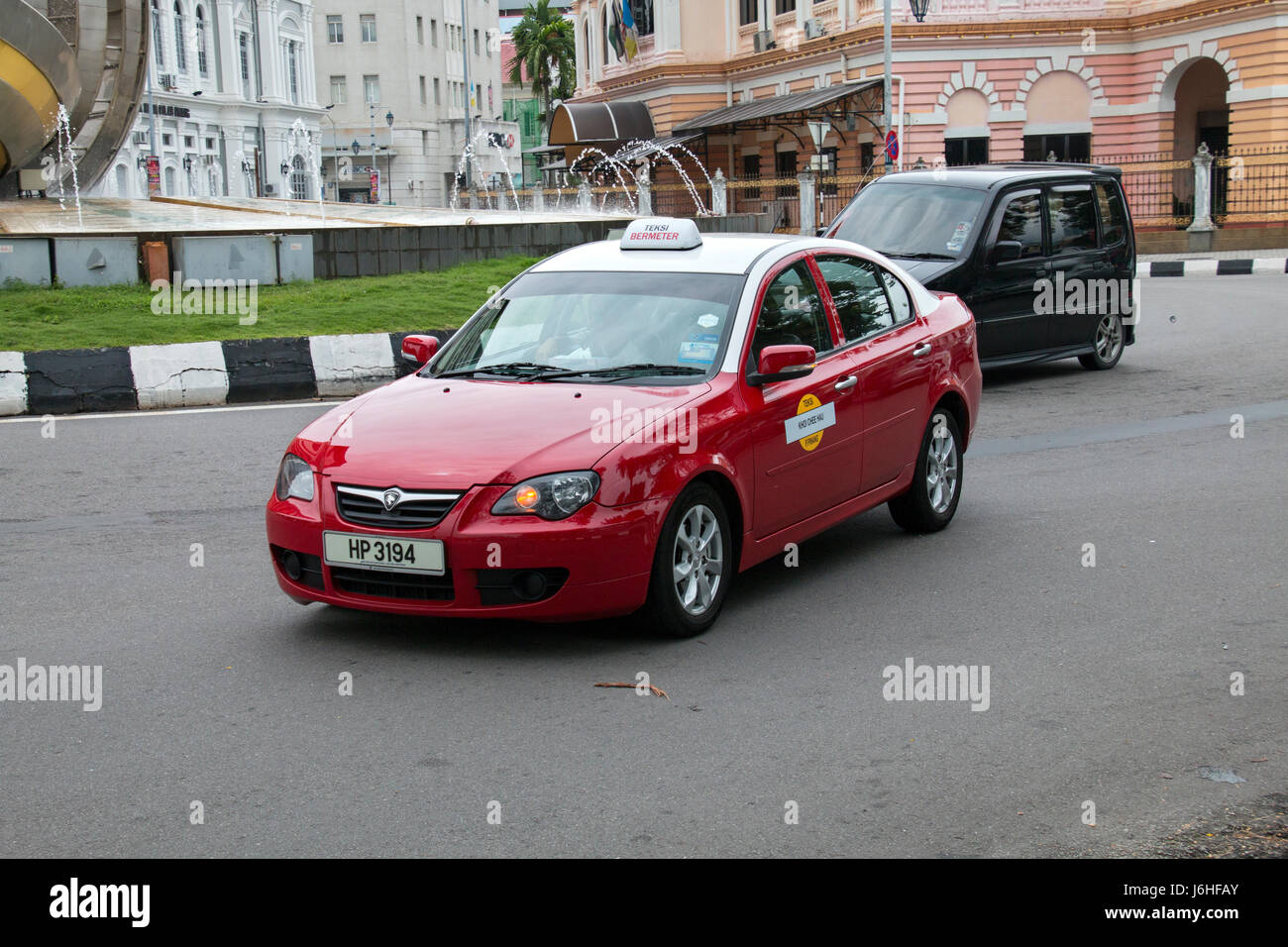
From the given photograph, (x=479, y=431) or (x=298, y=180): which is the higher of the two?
(x=298, y=180)

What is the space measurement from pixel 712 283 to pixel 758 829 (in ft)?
10.2

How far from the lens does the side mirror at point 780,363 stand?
20.1ft

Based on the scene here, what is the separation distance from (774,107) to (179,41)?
37.7 m

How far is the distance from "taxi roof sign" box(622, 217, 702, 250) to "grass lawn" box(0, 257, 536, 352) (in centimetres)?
712

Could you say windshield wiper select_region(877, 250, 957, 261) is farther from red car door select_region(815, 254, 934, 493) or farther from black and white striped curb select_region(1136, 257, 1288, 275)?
black and white striped curb select_region(1136, 257, 1288, 275)

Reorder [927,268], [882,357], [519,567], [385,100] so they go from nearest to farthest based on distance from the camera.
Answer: [519,567] → [882,357] → [927,268] → [385,100]

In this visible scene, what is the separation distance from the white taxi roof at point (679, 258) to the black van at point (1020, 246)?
5.69m

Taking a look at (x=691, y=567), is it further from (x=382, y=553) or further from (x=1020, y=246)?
(x=1020, y=246)

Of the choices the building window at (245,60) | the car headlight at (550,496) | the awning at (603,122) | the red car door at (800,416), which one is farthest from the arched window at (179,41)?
the car headlight at (550,496)

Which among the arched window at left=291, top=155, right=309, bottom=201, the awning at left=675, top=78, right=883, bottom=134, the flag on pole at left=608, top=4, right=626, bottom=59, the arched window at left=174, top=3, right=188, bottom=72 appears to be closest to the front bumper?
the awning at left=675, top=78, right=883, bottom=134

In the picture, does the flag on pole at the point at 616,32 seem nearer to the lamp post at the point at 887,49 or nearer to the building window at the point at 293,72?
the lamp post at the point at 887,49

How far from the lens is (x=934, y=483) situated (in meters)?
7.74

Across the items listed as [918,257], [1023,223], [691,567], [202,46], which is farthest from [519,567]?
[202,46]
